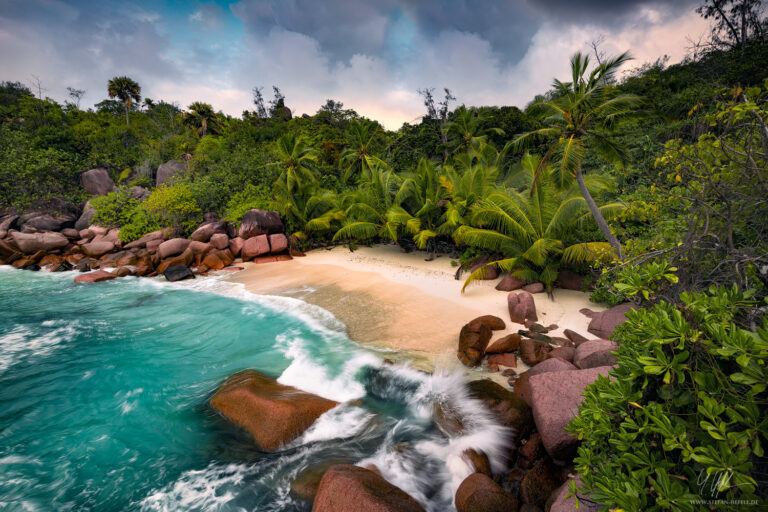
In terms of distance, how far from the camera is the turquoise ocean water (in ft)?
12.1

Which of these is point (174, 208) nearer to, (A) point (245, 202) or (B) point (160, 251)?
(B) point (160, 251)

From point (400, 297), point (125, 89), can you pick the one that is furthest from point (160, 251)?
point (125, 89)

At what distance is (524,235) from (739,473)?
7.43m

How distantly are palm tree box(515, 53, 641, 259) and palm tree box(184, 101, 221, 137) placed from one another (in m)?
34.8

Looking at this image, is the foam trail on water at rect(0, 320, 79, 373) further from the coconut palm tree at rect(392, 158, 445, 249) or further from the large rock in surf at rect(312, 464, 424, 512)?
the coconut palm tree at rect(392, 158, 445, 249)

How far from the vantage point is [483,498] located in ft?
9.57

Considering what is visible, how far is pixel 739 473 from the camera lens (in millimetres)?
1210

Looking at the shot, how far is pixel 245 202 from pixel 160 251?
16.1ft

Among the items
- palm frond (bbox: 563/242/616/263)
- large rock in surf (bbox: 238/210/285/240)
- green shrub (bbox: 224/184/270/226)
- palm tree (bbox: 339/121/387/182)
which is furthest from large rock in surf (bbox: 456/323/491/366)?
green shrub (bbox: 224/184/270/226)

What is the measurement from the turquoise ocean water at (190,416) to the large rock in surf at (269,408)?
5.6 inches

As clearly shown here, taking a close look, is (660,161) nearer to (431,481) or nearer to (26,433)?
(431,481)

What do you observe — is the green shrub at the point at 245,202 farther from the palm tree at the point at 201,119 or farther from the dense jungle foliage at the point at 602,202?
the palm tree at the point at 201,119

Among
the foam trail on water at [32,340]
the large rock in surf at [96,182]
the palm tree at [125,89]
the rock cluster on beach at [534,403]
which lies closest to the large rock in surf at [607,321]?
the rock cluster on beach at [534,403]

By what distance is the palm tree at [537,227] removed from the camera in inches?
292
